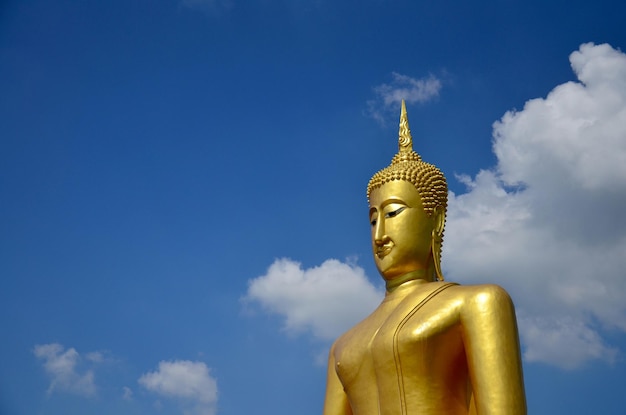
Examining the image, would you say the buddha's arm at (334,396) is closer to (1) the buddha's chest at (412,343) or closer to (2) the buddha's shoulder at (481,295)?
(1) the buddha's chest at (412,343)

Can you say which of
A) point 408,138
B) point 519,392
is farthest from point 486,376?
point 408,138

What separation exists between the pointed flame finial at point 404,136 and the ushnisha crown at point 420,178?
17 centimetres

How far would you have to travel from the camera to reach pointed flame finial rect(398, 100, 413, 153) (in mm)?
9695

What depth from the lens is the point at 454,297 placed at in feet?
26.5

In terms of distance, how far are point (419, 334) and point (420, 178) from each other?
6.16 ft

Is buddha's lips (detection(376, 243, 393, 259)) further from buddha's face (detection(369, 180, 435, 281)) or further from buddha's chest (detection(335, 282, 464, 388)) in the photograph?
buddha's chest (detection(335, 282, 464, 388))

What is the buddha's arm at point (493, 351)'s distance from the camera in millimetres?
7465

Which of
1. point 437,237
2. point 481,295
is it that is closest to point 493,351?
point 481,295

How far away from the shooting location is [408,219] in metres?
8.90

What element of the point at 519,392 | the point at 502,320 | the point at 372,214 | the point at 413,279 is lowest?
the point at 519,392

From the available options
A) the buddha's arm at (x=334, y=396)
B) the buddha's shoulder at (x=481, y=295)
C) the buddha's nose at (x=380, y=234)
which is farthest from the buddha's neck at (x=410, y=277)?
the buddha's arm at (x=334, y=396)

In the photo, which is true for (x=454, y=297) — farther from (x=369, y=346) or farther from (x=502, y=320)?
(x=369, y=346)

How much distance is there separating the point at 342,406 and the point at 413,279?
162cm

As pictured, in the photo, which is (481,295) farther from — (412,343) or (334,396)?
(334,396)
